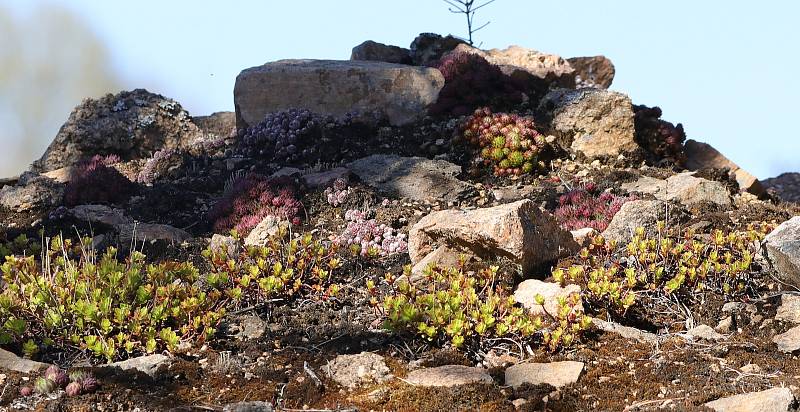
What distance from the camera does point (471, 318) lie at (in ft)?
22.3

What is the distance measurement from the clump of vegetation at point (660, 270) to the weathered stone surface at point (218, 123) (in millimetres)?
10327

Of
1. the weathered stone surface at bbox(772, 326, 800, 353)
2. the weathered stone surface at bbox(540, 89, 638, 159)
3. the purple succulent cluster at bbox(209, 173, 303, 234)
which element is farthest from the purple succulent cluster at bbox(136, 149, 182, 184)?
the weathered stone surface at bbox(772, 326, 800, 353)

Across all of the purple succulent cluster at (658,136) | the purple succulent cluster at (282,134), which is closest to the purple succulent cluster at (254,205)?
the purple succulent cluster at (282,134)

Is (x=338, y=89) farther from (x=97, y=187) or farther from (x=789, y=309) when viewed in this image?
(x=789, y=309)

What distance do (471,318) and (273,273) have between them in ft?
6.09

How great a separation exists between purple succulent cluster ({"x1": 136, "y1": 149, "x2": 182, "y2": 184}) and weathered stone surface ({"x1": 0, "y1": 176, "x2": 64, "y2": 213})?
1.48m

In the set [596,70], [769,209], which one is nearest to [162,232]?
[769,209]

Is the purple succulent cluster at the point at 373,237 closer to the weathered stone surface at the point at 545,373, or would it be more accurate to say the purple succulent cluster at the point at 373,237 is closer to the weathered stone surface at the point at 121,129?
the weathered stone surface at the point at 545,373

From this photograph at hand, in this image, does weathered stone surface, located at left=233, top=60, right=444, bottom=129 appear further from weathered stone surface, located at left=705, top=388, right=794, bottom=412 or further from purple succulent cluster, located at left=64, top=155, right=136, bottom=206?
weathered stone surface, located at left=705, top=388, right=794, bottom=412

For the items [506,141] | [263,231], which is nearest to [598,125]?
[506,141]

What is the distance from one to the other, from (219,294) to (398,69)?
8.32 meters

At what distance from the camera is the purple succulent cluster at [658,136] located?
541 inches

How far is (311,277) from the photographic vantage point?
7.96 metres

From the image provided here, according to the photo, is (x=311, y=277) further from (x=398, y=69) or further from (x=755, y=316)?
(x=398, y=69)
